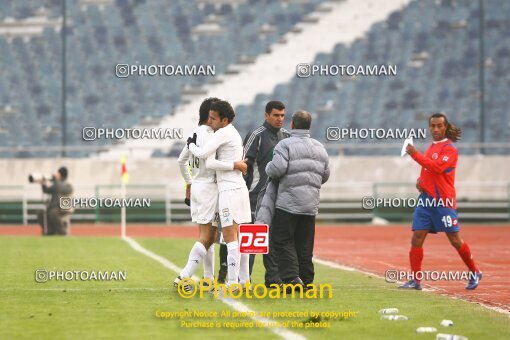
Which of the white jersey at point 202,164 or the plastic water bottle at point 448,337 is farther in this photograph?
the white jersey at point 202,164

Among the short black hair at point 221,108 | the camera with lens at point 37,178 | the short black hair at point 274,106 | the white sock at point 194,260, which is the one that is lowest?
the white sock at point 194,260

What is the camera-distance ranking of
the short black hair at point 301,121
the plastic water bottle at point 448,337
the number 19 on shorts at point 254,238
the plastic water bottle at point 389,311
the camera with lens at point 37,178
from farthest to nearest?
the camera with lens at point 37,178 < the short black hair at point 301,121 < the number 19 on shorts at point 254,238 < the plastic water bottle at point 389,311 < the plastic water bottle at point 448,337

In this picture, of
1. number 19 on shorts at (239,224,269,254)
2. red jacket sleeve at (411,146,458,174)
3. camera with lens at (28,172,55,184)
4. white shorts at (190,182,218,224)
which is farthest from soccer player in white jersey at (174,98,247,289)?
camera with lens at (28,172,55,184)

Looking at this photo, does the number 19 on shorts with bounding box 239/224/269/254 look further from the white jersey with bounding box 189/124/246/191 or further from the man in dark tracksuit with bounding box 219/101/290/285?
the man in dark tracksuit with bounding box 219/101/290/285

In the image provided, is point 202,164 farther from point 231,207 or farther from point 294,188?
point 294,188

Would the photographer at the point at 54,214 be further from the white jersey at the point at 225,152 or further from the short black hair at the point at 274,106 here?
the white jersey at the point at 225,152

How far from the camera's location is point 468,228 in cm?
3067

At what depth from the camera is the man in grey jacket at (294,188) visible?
1216 cm

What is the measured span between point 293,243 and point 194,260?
1170mm

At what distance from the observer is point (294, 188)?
1222 centimetres

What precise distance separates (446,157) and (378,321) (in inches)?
149

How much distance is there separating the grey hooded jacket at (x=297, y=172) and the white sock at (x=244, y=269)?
0.62 meters

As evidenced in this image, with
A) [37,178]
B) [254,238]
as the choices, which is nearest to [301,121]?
[254,238]

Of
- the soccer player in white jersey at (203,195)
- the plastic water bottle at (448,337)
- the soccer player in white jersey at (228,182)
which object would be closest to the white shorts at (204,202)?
the soccer player in white jersey at (203,195)
